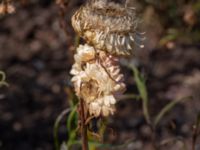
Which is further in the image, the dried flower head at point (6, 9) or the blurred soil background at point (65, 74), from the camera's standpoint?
the blurred soil background at point (65, 74)

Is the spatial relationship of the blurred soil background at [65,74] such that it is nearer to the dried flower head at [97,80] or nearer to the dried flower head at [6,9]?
the dried flower head at [6,9]

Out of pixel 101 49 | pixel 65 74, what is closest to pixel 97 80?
pixel 101 49

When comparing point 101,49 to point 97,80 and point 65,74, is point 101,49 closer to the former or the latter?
point 97,80

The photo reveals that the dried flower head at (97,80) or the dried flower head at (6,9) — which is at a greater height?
the dried flower head at (6,9)

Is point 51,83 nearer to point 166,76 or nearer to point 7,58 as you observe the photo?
point 7,58

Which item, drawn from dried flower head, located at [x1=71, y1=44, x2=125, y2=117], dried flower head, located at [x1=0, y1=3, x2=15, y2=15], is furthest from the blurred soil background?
dried flower head, located at [x1=71, y1=44, x2=125, y2=117]

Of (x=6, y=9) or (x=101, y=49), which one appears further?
(x=6, y=9)

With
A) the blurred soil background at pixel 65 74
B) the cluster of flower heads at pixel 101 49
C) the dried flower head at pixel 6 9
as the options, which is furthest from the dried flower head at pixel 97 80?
the blurred soil background at pixel 65 74
